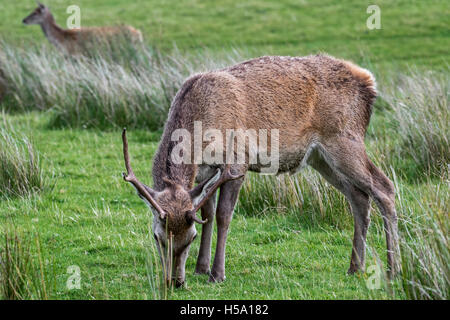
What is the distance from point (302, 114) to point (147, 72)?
6.69 meters

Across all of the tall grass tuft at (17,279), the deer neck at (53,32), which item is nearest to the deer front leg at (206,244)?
the tall grass tuft at (17,279)

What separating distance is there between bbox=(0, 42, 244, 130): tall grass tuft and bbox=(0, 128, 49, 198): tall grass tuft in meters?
3.46

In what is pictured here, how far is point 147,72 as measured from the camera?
12500mm

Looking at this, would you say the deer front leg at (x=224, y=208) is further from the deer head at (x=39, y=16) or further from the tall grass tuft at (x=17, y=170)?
the deer head at (x=39, y=16)

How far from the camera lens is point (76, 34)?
18.5 metres

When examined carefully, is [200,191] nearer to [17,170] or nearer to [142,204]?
[142,204]

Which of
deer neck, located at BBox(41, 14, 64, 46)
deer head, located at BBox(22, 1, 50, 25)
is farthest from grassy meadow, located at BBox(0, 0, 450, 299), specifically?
deer head, located at BBox(22, 1, 50, 25)

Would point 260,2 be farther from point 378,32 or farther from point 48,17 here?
point 48,17

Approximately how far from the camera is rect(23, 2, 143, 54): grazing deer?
16.8 metres

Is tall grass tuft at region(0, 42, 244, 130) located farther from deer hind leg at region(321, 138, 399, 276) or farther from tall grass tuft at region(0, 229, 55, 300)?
tall grass tuft at region(0, 229, 55, 300)

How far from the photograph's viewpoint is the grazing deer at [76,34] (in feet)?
55.0

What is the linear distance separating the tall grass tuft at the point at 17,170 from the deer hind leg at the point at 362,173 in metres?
3.47

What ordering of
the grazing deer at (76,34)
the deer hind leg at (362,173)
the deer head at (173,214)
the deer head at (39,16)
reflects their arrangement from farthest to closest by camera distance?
the deer head at (39,16) → the grazing deer at (76,34) → the deer hind leg at (362,173) → the deer head at (173,214)

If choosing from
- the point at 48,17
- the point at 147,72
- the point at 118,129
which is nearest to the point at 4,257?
the point at 118,129
